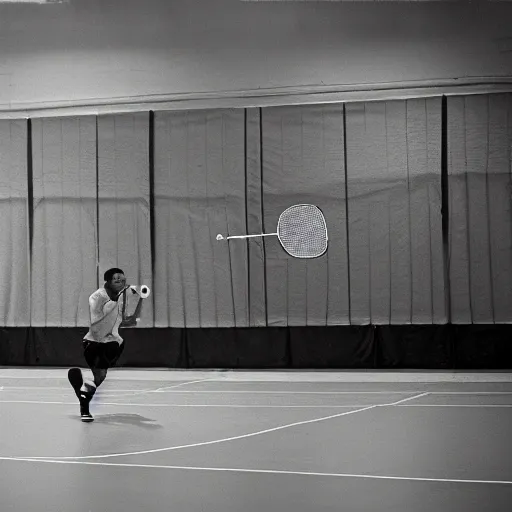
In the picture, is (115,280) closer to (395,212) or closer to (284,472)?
(284,472)

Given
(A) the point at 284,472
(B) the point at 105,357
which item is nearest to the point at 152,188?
(B) the point at 105,357

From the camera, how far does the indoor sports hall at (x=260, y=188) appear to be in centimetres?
1422

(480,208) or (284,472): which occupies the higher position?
(480,208)

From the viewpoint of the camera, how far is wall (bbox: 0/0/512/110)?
1448cm

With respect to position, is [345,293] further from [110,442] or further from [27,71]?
[110,442]

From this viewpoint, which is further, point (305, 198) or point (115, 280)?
point (305, 198)

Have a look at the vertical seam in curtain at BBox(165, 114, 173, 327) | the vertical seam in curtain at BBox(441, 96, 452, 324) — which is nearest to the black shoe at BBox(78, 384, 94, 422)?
the vertical seam in curtain at BBox(165, 114, 173, 327)

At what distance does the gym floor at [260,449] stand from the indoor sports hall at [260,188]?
1716 mm

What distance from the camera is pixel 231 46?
15.1m

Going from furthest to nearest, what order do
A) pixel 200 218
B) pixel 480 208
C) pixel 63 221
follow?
pixel 63 221 < pixel 200 218 < pixel 480 208

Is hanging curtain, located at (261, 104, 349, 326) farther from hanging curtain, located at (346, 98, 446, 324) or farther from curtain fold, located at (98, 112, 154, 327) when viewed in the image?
curtain fold, located at (98, 112, 154, 327)

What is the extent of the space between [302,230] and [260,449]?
5.94 metres

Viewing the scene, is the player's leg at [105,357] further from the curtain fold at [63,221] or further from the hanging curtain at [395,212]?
the curtain fold at [63,221]

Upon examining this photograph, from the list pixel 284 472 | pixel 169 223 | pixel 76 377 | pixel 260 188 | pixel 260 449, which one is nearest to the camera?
pixel 284 472
